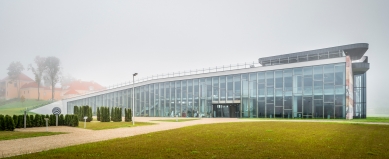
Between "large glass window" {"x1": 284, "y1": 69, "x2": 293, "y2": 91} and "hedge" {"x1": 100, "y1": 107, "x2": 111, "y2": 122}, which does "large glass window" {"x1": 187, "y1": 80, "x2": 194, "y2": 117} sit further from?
"hedge" {"x1": 100, "y1": 107, "x2": 111, "y2": 122}

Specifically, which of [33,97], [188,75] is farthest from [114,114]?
[33,97]

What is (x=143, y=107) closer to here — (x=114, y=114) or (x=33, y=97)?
(x=114, y=114)

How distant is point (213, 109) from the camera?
4812cm

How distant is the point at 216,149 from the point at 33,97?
10130 centimetres

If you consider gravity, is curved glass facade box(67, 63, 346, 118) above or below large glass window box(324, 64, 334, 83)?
below

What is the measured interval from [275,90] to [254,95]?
3.47m

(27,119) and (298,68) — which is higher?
(298,68)

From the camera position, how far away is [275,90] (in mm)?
41250

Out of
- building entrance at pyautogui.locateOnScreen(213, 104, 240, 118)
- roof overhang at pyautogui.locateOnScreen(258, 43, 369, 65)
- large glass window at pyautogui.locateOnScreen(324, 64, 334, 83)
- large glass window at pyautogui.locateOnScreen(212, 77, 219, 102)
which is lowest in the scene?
building entrance at pyautogui.locateOnScreen(213, 104, 240, 118)

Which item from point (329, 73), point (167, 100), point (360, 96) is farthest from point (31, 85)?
point (360, 96)

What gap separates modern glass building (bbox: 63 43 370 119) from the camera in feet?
122

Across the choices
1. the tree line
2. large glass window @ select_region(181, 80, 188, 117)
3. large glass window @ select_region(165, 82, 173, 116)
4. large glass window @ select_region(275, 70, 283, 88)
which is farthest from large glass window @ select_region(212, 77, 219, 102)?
the tree line

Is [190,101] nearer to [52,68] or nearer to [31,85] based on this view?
[52,68]

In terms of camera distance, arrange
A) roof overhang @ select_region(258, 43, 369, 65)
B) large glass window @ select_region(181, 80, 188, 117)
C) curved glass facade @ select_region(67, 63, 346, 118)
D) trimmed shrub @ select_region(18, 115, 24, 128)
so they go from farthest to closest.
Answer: large glass window @ select_region(181, 80, 188, 117), roof overhang @ select_region(258, 43, 369, 65), curved glass facade @ select_region(67, 63, 346, 118), trimmed shrub @ select_region(18, 115, 24, 128)
